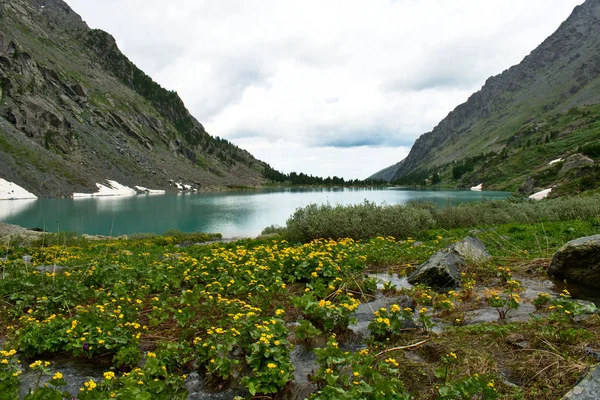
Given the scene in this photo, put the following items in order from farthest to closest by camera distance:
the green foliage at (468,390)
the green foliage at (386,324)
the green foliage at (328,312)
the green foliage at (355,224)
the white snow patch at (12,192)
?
the white snow patch at (12,192)
the green foliage at (355,224)
the green foliage at (328,312)
the green foliage at (386,324)
the green foliage at (468,390)

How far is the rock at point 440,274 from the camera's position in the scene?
9117 mm

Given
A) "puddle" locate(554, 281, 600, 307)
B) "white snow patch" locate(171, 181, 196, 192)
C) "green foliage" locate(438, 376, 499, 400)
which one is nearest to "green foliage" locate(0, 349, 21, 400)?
"green foliage" locate(438, 376, 499, 400)

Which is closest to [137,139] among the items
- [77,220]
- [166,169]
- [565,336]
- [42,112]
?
[166,169]

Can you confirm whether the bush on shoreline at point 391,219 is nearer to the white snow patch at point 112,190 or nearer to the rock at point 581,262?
the rock at point 581,262

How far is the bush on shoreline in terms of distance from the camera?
62.2ft

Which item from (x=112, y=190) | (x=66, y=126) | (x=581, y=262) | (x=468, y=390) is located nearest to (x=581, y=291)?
(x=581, y=262)

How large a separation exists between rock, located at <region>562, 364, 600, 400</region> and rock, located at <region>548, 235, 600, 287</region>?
6.21 meters

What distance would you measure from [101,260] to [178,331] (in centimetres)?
654

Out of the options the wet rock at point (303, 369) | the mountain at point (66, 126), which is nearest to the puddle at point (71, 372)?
the wet rock at point (303, 369)

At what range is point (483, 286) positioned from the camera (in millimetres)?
9055

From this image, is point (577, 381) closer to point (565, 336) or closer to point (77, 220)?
point (565, 336)

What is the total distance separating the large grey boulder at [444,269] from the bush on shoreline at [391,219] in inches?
313

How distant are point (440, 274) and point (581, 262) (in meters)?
3.55

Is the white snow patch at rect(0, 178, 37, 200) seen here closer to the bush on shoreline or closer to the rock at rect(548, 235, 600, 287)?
the bush on shoreline
